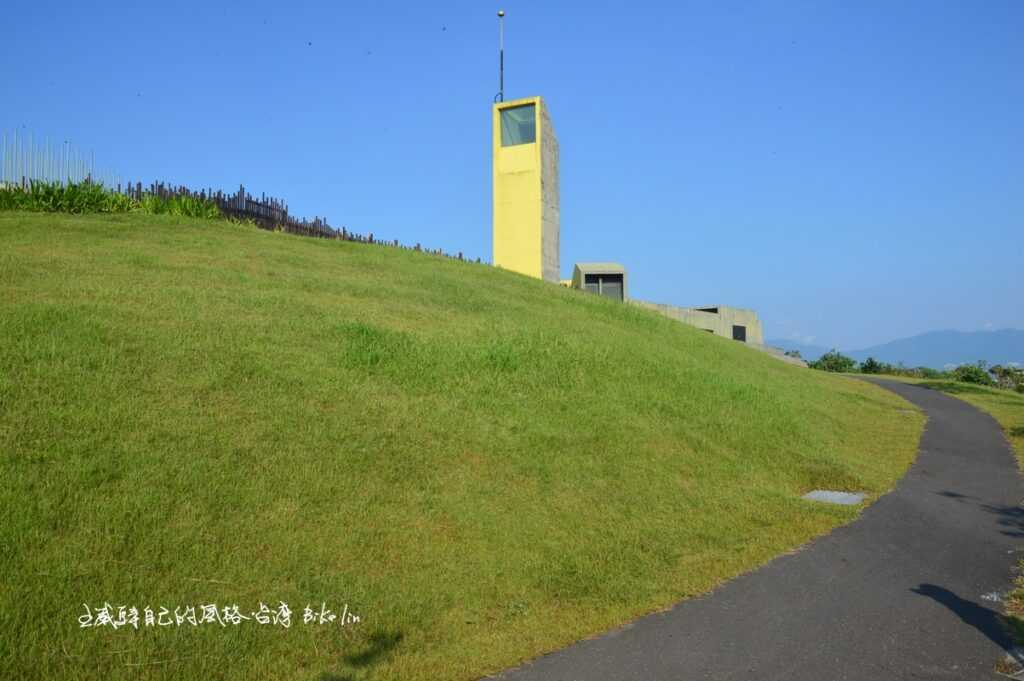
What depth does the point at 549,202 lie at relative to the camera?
28.9m

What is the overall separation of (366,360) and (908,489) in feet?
30.9

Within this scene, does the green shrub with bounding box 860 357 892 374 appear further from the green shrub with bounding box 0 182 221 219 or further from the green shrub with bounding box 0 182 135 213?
the green shrub with bounding box 0 182 135 213

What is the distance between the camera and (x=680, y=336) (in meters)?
19.0

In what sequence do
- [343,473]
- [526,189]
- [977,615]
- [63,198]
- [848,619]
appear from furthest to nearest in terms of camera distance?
1. [526,189]
2. [63,198]
3. [343,473]
4. [977,615]
5. [848,619]

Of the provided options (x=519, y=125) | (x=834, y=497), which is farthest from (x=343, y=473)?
(x=519, y=125)

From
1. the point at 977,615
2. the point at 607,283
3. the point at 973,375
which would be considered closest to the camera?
the point at 977,615

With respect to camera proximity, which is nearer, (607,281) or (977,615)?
(977,615)

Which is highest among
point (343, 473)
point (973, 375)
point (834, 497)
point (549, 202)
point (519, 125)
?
point (519, 125)

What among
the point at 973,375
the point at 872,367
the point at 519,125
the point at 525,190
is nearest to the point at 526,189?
the point at 525,190

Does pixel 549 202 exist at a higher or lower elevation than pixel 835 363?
higher

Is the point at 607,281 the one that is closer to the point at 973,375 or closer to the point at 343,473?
the point at 973,375

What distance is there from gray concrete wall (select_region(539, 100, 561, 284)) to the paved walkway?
20.7m

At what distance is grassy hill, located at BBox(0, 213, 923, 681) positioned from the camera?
4.97m

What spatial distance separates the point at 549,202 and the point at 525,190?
1.35m
